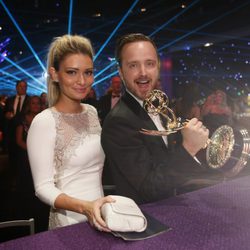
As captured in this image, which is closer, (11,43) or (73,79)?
(73,79)

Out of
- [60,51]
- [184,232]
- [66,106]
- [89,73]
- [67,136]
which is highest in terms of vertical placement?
[60,51]

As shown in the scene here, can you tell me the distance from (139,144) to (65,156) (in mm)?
352

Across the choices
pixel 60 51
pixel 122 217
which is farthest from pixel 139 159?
pixel 60 51

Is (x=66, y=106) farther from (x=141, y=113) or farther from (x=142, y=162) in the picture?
(x=142, y=162)

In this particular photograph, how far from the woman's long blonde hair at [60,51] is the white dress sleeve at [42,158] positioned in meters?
0.24

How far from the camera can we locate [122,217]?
935mm

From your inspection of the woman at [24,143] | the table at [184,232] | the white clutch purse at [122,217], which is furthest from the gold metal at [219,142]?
the woman at [24,143]

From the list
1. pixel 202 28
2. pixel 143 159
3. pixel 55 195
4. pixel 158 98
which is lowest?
pixel 55 195

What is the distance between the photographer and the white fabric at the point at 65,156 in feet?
4.58

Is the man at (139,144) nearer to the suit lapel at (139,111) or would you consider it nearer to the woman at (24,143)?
the suit lapel at (139,111)

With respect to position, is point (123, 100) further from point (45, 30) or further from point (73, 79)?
point (45, 30)

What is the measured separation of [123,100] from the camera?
1507 mm

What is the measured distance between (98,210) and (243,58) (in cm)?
1250

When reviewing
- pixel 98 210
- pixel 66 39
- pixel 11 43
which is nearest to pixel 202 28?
pixel 11 43
